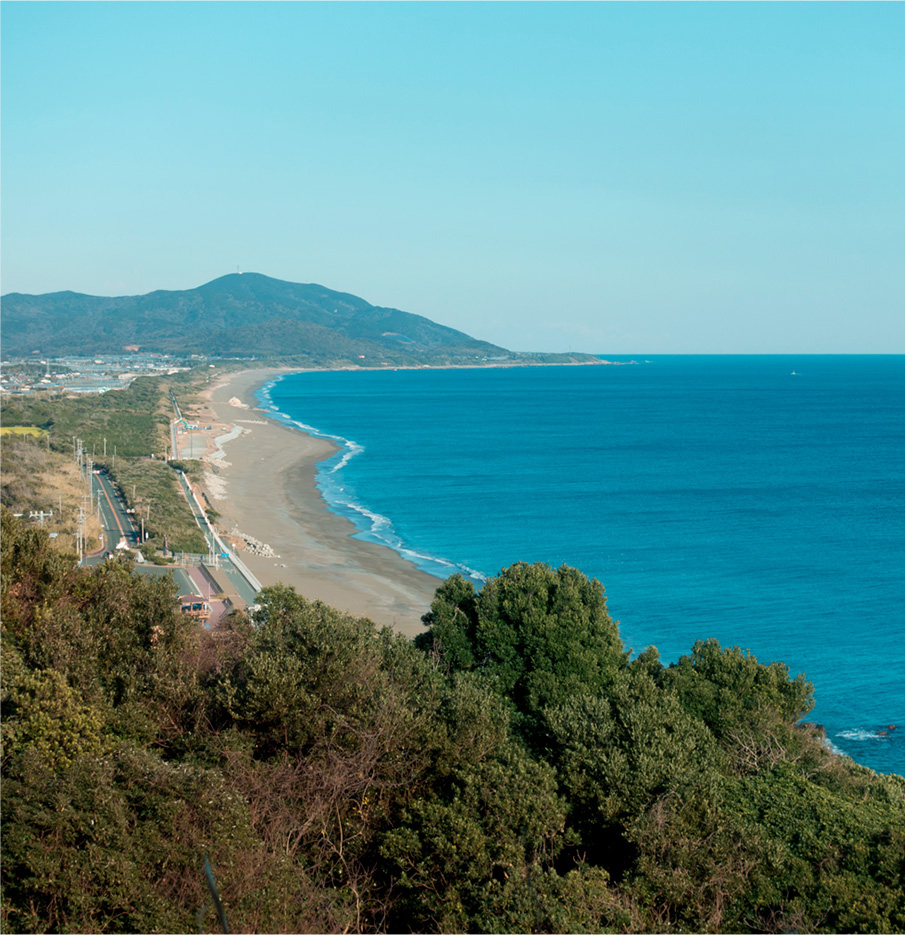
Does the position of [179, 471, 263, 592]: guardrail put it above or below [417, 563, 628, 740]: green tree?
below

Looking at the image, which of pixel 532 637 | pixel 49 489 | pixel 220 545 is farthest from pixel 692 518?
pixel 532 637

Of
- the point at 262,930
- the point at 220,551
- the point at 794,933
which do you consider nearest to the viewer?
the point at 262,930

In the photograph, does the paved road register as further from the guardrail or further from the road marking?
the guardrail

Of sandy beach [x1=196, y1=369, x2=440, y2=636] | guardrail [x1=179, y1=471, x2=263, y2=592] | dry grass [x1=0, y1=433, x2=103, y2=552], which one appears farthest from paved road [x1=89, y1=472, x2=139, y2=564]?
sandy beach [x1=196, y1=369, x2=440, y2=636]

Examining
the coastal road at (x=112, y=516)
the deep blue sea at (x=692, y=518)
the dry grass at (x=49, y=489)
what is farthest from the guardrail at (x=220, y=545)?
the deep blue sea at (x=692, y=518)

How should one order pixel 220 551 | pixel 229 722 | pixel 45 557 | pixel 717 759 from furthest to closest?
pixel 220 551 → pixel 45 557 → pixel 717 759 → pixel 229 722

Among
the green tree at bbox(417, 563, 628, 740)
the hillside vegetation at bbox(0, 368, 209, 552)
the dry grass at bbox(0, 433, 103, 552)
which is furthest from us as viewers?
the hillside vegetation at bbox(0, 368, 209, 552)

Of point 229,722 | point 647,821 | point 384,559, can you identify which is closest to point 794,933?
point 647,821

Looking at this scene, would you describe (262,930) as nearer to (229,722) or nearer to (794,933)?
(229,722)

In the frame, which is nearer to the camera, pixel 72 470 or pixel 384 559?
pixel 384 559
